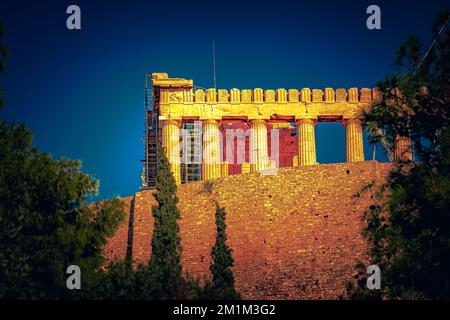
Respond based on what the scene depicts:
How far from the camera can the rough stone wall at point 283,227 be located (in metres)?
35.1

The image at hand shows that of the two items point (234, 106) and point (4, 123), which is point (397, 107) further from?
point (234, 106)

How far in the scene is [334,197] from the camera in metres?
36.3

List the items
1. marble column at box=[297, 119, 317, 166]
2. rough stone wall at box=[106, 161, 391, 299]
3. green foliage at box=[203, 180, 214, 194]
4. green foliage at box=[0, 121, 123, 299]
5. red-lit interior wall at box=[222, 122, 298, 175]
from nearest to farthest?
green foliage at box=[0, 121, 123, 299], rough stone wall at box=[106, 161, 391, 299], green foliage at box=[203, 180, 214, 194], marble column at box=[297, 119, 317, 166], red-lit interior wall at box=[222, 122, 298, 175]

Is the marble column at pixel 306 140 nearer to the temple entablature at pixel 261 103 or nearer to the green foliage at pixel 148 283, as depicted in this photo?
the temple entablature at pixel 261 103

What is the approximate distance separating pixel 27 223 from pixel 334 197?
1190 cm

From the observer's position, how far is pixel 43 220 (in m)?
30.2

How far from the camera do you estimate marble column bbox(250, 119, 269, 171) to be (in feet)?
150

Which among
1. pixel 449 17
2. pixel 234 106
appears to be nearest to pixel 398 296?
pixel 449 17

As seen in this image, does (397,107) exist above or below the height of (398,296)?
above

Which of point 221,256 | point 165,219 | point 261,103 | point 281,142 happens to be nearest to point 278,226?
point 221,256

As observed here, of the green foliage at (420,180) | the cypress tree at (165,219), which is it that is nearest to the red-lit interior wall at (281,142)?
the cypress tree at (165,219)

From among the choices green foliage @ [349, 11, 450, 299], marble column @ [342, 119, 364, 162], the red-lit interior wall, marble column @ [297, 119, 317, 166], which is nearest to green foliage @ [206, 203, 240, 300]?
green foliage @ [349, 11, 450, 299]

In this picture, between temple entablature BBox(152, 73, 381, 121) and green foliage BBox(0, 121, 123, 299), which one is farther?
temple entablature BBox(152, 73, 381, 121)

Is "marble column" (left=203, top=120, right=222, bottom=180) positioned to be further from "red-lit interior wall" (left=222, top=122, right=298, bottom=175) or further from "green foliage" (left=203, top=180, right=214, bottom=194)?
"green foliage" (left=203, top=180, right=214, bottom=194)
